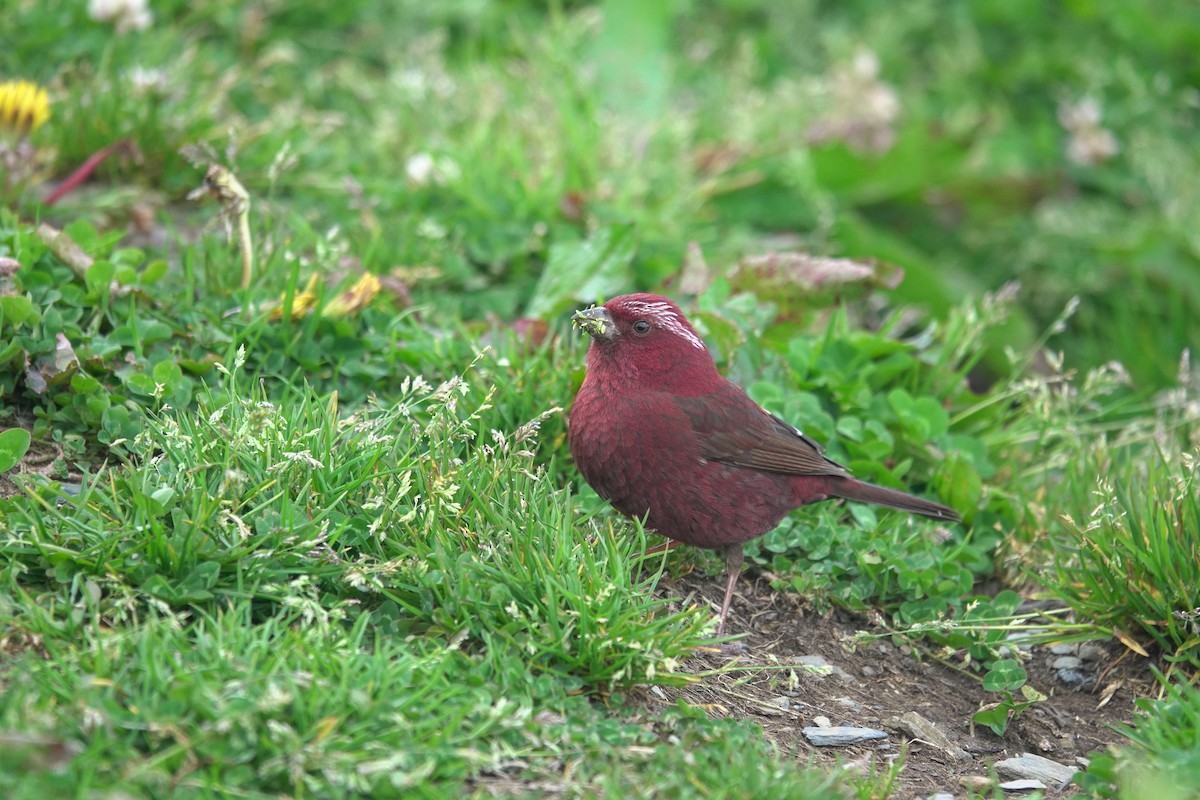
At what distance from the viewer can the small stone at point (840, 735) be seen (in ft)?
11.0

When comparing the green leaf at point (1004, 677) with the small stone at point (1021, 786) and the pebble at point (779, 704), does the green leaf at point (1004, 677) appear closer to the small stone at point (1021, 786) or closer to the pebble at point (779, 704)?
the small stone at point (1021, 786)

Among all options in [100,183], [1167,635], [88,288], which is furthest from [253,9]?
[1167,635]

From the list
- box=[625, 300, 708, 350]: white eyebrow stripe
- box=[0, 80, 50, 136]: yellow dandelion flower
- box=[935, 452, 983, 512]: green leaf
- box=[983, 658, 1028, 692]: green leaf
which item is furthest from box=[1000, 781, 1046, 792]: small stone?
box=[0, 80, 50, 136]: yellow dandelion flower

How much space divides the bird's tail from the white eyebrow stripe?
0.76m

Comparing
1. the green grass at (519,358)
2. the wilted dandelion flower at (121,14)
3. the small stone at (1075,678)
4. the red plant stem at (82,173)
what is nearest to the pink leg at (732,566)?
the green grass at (519,358)

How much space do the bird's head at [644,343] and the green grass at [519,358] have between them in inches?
15.2

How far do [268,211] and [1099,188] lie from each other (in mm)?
5353

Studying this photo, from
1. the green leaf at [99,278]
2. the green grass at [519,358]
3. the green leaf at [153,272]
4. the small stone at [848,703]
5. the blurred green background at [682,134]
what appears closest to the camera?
the green grass at [519,358]

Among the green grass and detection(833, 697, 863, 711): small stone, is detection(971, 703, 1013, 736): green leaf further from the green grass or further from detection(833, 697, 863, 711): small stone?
detection(833, 697, 863, 711): small stone

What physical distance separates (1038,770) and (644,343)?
1744 mm

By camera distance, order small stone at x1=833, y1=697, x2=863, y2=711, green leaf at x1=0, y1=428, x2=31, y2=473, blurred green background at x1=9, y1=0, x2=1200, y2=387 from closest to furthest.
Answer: green leaf at x1=0, y1=428, x2=31, y2=473 → small stone at x1=833, y1=697, x2=863, y2=711 → blurred green background at x1=9, y1=0, x2=1200, y2=387

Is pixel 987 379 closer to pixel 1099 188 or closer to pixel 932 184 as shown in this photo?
pixel 932 184

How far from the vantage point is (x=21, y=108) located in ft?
15.3

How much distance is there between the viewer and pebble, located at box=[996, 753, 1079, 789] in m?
3.33
